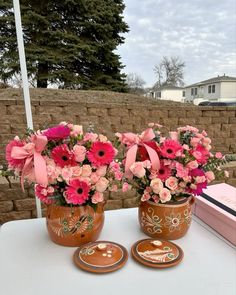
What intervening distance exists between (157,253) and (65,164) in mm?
330

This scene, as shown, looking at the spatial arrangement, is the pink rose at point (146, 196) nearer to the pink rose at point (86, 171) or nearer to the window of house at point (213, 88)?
the pink rose at point (86, 171)

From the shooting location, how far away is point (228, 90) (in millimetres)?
20391

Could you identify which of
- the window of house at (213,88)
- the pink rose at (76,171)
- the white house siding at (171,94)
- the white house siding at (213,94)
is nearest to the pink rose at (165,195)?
the pink rose at (76,171)

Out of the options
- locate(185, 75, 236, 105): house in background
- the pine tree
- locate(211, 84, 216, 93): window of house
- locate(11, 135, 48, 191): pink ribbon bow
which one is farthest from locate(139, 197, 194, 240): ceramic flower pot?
locate(211, 84, 216, 93): window of house

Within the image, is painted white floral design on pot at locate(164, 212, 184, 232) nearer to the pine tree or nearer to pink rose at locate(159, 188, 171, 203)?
pink rose at locate(159, 188, 171, 203)

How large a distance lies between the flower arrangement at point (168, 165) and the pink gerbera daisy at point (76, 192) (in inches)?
5.5

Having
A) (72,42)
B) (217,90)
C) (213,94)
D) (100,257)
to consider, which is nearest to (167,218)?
(100,257)

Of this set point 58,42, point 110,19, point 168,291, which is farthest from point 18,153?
point 110,19

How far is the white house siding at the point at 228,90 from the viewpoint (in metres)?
20.2

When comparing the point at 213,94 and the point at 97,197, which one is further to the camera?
the point at 213,94

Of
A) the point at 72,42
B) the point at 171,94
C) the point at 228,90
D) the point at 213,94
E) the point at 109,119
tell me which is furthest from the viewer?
the point at 171,94

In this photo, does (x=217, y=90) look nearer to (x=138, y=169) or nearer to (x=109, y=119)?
(x=109, y=119)

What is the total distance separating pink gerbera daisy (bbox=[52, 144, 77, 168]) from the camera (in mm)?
642

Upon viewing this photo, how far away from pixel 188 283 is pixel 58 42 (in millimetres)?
Result: 6374
